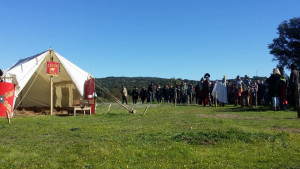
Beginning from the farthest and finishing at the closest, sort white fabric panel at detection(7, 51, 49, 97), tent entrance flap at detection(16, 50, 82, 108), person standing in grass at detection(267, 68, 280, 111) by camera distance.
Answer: tent entrance flap at detection(16, 50, 82, 108) → person standing in grass at detection(267, 68, 280, 111) → white fabric panel at detection(7, 51, 49, 97)

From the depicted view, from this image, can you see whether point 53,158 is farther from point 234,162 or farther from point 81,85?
point 81,85

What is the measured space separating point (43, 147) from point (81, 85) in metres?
9.99

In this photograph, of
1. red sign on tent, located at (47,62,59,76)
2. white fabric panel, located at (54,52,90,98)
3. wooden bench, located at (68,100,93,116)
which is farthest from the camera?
white fabric panel, located at (54,52,90,98)

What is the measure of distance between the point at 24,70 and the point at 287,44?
33744 millimetres

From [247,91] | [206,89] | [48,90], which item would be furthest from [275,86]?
[48,90]

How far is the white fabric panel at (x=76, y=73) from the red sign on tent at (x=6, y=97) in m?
3.13

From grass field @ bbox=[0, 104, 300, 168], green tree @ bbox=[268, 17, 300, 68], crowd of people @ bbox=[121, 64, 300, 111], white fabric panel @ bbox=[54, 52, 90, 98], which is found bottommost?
grass field @ bbox=[0, 104, 300, 168]

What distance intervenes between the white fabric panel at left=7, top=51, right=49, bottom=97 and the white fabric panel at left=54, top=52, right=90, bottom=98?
3.35ft

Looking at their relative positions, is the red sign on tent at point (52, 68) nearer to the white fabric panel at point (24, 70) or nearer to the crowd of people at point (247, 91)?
the white fabric panel at point (24, 70)

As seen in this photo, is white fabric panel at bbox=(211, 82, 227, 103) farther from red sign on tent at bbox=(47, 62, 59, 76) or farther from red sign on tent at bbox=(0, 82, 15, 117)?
red sign on tent at bbox=(0, 82, 15, 117)

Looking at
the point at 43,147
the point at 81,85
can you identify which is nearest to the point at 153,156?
the point at 43,147

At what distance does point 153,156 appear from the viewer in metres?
5.64

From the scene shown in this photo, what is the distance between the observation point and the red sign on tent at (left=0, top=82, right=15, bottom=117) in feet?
44.3

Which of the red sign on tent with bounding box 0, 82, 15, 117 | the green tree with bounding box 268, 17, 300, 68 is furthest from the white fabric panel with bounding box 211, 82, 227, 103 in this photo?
the green tree with bounding box 268, 17, 300, 68
